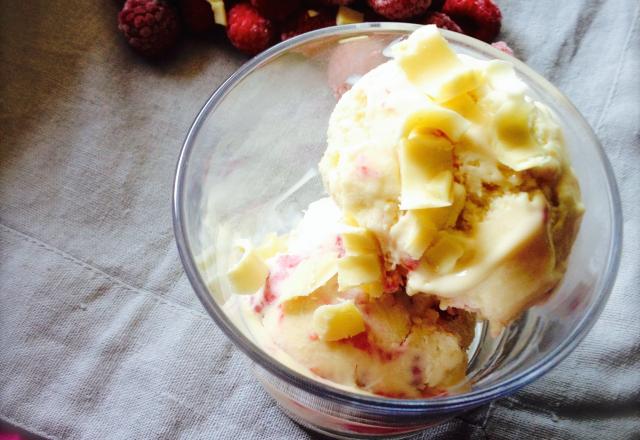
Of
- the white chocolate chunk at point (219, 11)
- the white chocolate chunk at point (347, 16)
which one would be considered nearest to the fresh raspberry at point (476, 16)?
the white chocolate chunk at point (347, 16)

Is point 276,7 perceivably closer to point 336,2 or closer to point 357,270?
point 336,2

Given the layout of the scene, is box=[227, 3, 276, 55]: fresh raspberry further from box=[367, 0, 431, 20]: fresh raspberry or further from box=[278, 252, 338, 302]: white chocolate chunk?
box=[278, 252, 338, 302]: white chocolate chunk

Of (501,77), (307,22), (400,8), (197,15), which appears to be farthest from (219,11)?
(501,77)

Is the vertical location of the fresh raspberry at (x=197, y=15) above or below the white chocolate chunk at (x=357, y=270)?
below

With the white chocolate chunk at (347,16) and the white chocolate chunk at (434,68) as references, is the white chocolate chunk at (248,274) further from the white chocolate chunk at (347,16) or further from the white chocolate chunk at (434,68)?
the white chocolate chunk at (347,16)

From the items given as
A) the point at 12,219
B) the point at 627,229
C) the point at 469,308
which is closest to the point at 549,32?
the point at 627,229
